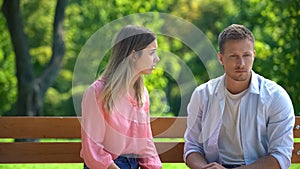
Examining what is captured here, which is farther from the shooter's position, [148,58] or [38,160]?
[38,160]

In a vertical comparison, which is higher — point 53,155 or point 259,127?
point 259,127

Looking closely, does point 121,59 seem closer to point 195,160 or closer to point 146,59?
point 146,59

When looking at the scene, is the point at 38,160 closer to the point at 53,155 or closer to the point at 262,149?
the point at 53,155

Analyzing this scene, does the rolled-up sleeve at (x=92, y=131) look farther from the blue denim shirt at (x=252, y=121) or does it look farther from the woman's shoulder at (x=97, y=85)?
the blue denim shirt at (x=252, y=121)

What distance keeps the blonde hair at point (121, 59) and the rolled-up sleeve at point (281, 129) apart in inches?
26.6

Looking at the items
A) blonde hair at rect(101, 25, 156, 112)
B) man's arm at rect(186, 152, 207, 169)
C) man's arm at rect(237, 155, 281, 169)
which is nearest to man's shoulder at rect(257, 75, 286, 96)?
man's arm at rect(237, 155, 281, 169)

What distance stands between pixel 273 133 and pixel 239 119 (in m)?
0.18

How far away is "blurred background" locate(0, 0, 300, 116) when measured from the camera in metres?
9.00

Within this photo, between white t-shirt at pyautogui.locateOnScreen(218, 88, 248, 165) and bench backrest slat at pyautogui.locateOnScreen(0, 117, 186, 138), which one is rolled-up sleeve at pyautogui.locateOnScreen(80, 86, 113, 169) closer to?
white t-shirt at pyautogui.locateOnScreen(218, 88, 248, 165)

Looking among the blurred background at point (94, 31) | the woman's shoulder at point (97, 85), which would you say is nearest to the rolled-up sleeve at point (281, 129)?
the blurred background at point (94, 31)

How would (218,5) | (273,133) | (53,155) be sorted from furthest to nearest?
(218,5)
(53,155)
(273,133)

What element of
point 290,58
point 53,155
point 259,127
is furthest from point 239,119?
point 290,58

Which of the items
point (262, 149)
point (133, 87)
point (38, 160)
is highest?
point (133, 87)

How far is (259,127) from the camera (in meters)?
3.22
